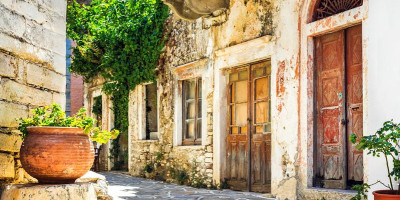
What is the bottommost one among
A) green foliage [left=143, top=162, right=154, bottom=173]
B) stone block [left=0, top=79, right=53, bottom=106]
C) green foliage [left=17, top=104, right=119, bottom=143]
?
green foliage [left=143, top=162, right=154, bottom=173]

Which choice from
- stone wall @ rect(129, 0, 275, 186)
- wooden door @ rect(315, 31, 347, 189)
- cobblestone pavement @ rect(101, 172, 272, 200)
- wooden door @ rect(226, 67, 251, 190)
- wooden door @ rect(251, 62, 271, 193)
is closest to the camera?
wooden door @ rect(315, 31, 347, 189)

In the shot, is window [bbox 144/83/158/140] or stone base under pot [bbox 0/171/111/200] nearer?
stone base under pot [bbox 0/171/111/200]

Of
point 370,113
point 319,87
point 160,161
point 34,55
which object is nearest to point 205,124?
point 160,161

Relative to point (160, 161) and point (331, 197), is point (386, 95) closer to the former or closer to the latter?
point (331, 197)

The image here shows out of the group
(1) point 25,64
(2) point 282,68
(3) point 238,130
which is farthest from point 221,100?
(1) point 25,64

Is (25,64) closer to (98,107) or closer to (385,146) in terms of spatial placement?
(385,146)

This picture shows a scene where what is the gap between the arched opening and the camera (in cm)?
679

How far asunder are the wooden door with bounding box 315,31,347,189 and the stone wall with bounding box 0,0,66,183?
3.61m

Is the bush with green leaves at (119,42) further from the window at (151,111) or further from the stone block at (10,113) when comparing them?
the stone block at (10,113)

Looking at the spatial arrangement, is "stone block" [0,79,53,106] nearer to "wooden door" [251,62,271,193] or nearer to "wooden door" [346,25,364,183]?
"wooden door" [346,25,364,183]

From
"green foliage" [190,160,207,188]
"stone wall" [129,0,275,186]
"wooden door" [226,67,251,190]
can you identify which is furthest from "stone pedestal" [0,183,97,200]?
"green foliage" [190,160,207,188]

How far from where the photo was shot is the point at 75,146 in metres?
4.15

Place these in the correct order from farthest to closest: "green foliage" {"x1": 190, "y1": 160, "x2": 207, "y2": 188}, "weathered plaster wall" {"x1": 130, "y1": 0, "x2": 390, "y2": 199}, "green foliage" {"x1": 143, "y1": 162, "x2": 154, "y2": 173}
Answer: "green foliage" {"x1": 143, "y1": 162, "x2": 154, "y2": 173}, "green foliage" {"x1": 190, "y1": 160, "x2": 207, "y2": 188}, "weathered plaster wall" {"x1": 130, "y1": 0, "x2": 390, "y2": 199}

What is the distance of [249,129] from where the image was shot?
350 inches
